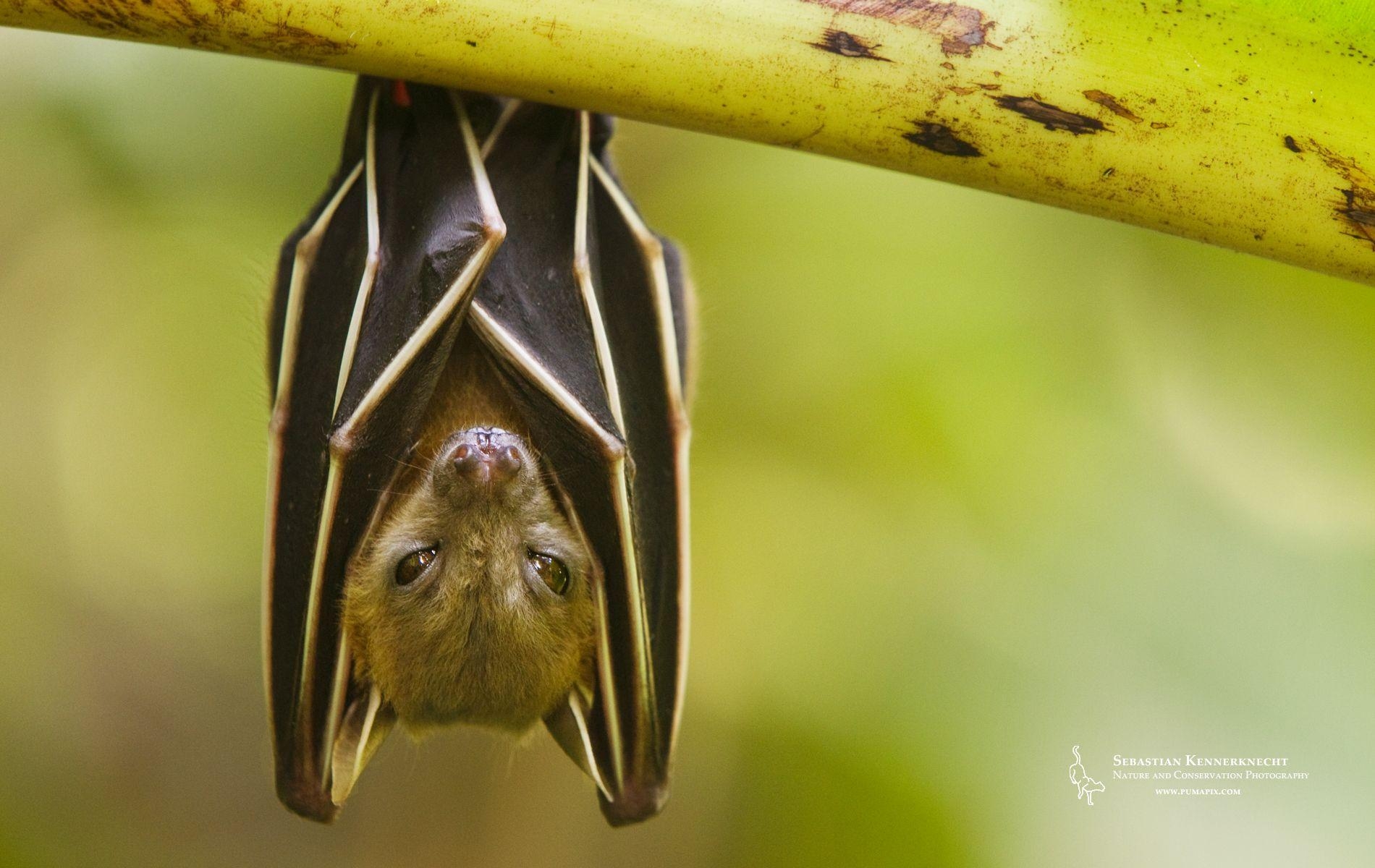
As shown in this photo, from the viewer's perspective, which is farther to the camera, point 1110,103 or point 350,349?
point 350,349

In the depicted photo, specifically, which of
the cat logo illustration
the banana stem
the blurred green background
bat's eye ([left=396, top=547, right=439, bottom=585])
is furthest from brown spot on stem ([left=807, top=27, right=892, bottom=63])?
the cat logo illustration

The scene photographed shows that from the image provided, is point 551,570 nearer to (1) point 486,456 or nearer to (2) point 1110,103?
(1) point 486,456

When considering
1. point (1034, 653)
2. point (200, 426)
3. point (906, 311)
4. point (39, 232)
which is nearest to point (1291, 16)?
point (906, 311)

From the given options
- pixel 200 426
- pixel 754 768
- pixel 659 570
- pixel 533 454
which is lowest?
pixel 754 768

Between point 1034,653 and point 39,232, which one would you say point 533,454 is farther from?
point 39,232

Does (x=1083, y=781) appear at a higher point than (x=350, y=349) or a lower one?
lower

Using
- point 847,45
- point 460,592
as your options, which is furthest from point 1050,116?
point 460,592

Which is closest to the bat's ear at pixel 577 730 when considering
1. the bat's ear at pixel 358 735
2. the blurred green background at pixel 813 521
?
the bat's ear at pixel 358 735

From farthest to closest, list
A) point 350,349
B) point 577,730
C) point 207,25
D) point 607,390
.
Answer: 1. point 577,730
2. point 607,390
3. point 350,349
4. point 207,25
